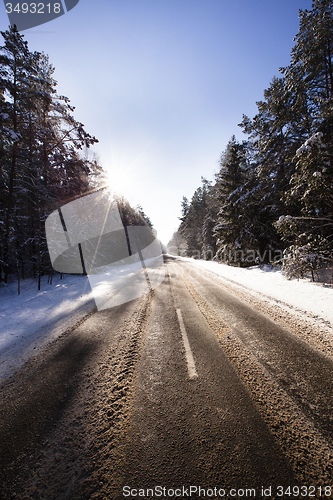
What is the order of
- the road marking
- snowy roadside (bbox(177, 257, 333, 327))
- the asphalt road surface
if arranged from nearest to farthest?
the asphalt road surface, the road marking, snowy roadside (bbox(177, 257, 333, 327))

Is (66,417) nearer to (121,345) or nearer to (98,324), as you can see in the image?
(121,345)

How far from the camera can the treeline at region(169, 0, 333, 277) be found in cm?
777

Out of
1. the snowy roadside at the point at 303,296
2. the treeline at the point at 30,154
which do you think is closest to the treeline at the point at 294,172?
the snowy roadside at the point at 303,296

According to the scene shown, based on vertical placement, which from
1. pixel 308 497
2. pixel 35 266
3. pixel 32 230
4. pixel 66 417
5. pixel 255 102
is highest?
pixel 255 102

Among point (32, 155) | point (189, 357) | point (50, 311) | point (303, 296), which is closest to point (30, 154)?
point (32, 155)

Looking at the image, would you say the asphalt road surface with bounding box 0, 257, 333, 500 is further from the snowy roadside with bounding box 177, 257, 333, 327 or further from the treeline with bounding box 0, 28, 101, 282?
the treeline with bounding box 0, 28, 101, 282

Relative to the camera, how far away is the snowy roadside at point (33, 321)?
11.9 feet

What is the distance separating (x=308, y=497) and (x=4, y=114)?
53.0 ft

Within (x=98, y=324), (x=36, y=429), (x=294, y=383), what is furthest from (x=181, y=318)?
(x=36, y=429)

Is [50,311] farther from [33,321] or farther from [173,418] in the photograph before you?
[173,418]

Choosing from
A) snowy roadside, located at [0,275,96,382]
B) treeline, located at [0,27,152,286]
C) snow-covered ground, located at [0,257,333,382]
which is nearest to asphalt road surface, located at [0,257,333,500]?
snowy roadside, located at [0,275,96,382]

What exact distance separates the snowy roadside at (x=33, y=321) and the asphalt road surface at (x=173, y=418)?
1.40ft

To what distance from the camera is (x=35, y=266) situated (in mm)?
11562

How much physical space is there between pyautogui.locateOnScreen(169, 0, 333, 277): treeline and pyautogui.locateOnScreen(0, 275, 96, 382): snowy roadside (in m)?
9.75
